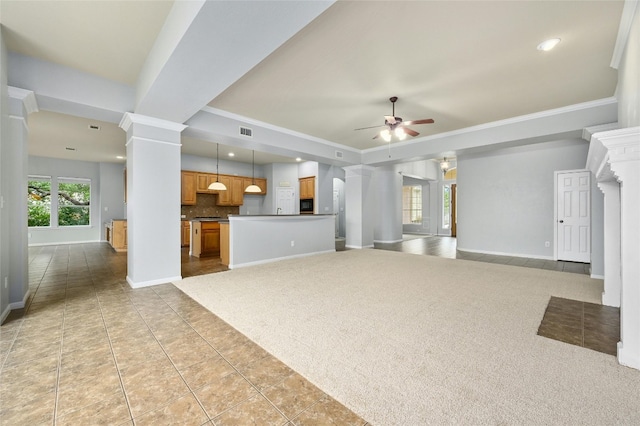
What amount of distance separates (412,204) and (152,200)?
11130mm

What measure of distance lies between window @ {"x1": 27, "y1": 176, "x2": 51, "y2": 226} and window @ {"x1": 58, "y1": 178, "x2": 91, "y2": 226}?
0.27 metres

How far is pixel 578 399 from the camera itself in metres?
1.57

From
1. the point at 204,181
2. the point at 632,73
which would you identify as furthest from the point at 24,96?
the point at 632,73

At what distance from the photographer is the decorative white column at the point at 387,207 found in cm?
947

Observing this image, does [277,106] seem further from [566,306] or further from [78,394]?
[566,306]

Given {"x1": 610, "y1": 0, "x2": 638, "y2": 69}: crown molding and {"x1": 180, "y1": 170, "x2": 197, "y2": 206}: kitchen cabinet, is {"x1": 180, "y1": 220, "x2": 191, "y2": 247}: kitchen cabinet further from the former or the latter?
{"x1": 610, "y1": 0, "x2": 638, "y2": 69}: crown molding

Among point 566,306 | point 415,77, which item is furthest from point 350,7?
point 566,306

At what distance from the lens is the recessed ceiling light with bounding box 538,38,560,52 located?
283 cm

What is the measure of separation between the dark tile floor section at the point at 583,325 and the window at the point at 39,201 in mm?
12243

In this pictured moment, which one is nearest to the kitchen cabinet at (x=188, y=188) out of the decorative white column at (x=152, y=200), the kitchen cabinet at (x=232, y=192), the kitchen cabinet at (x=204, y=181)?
the kitchen cabinet at (x=204, y=181)

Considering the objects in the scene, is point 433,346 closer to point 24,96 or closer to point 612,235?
point 612,235

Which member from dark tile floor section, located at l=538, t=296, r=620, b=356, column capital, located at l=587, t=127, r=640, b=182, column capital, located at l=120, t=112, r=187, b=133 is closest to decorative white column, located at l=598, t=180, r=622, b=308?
dark tile floor section, located at l=538, t=296, r=620, b=356

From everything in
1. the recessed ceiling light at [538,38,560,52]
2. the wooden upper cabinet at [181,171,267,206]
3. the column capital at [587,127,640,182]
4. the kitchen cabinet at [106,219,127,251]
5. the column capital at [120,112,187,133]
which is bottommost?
the kitchen cabinet at [106,219,127,251]

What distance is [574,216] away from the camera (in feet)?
19.0
